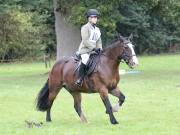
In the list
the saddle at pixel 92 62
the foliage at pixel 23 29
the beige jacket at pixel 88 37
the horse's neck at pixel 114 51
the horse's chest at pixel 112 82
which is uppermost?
the beige jacket at pixel 88 37

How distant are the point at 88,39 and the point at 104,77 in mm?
999

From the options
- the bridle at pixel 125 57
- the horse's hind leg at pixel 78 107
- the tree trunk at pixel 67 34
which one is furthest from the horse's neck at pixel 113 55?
the tree trunk at pixel 67 34

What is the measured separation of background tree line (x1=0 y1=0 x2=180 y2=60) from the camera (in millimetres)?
31969

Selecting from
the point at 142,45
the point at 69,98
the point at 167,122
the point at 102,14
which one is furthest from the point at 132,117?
the point at 142,45

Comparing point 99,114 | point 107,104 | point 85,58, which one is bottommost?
point 99,114

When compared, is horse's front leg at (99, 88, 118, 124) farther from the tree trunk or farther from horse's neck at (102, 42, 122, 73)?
the tree trunk

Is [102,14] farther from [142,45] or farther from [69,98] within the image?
[142,45]

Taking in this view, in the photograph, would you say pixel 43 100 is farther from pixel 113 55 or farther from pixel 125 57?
pixel 125 57

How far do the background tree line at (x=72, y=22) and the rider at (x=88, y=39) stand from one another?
674 inches

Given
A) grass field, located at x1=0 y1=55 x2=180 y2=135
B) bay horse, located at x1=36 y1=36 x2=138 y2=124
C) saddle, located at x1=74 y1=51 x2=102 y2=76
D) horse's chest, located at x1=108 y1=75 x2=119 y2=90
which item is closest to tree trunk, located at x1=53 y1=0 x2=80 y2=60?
grass field, located at x1=0 y1=55 x2=180 y2=135

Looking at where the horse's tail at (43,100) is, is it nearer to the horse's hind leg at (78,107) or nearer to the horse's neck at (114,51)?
the horse's hind leg at (78,107)

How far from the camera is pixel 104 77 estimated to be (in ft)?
43.3

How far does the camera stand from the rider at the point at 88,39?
13383 millimetres

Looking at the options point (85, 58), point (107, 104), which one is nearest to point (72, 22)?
point (85, 58)
